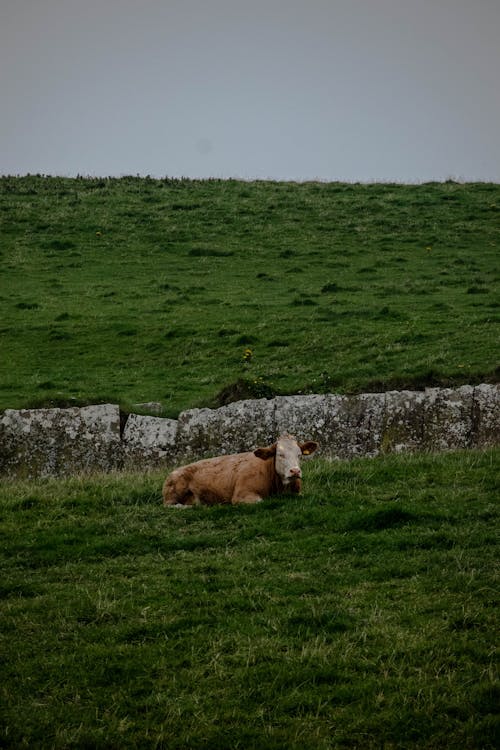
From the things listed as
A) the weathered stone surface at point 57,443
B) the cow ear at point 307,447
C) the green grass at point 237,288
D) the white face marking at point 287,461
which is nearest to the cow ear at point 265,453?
the white face marking at point 287,461

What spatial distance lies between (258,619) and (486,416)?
807cm

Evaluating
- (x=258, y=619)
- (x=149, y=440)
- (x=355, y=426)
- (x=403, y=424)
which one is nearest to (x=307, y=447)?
(x=355, y=426)

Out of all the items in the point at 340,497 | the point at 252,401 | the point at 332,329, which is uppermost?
the point at 332,329

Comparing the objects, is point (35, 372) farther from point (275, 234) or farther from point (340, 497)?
point (275, 234)

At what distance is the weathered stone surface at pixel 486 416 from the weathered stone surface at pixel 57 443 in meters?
6.23

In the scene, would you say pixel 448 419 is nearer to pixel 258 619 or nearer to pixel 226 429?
pixel 226 429

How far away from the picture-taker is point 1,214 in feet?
120

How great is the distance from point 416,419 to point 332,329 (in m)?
7.16

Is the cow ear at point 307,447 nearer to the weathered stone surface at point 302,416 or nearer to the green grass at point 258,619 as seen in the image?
the green grass at point 258,619

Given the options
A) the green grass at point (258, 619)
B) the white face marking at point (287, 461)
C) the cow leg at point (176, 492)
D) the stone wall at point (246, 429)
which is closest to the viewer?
the green grass at point (258, 619)

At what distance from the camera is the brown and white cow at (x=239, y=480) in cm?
1078

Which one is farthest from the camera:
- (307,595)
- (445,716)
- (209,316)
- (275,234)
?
(275,234)

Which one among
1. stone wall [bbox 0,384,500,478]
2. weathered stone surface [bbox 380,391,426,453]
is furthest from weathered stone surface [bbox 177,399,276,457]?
weathered stone surface [bbox 380,391,426,453]

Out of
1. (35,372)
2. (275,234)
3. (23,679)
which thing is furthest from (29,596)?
(275,234)
